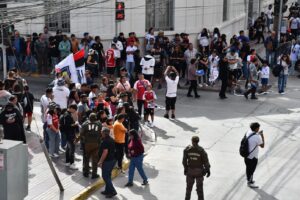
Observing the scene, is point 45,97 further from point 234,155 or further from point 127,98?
point 234,155

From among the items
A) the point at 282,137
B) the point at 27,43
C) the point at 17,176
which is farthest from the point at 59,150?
the point at 27,43

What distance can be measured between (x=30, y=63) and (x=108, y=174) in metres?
12.8

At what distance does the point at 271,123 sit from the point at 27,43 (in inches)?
409

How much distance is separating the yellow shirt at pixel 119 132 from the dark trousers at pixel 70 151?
38.7 inches

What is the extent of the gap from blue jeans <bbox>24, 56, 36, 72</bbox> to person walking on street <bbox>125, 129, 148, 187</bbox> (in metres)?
12.1

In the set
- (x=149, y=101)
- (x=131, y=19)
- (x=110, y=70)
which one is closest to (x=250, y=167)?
(x=149, y=101)

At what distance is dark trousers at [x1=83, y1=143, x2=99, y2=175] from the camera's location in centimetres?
1181

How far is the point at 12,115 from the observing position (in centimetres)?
1228

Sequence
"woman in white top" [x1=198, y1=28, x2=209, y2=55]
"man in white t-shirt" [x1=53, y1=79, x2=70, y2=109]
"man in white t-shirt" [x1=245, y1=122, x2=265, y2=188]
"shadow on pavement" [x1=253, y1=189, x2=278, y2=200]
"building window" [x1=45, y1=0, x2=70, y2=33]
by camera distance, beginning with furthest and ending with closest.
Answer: "woman in white top" [x1=198, y1=28, x2=209, y2=55]
"building window" [x1=45, y1=0, x2=70, y2=33]
"man in white t-shirt" [x1=53, y1=79, x2=70, y2=109]
"man in white t-shirt" [x1=245, y1=122, x2=265, y2=188]
"shadow on pavement" [x1=253, y1=189, x2=278, y2=200]

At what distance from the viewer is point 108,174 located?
1113cm

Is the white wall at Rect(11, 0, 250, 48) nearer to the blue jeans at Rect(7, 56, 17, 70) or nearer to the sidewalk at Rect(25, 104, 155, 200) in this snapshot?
the blue jeans at Rect(7, 56, 17, 70)

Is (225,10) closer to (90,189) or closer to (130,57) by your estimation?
(130,57)

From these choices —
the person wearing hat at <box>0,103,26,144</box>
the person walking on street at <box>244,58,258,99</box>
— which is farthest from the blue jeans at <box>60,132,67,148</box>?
the person walking on street at <box>244,58,258,99</box>

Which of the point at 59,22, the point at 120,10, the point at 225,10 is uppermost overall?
the point at 225,10
